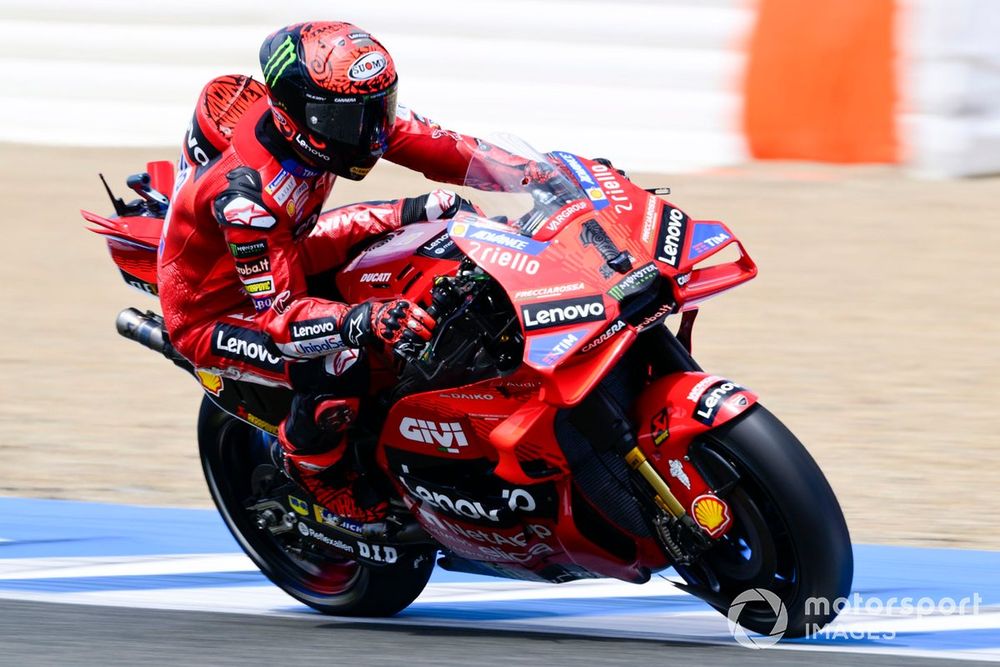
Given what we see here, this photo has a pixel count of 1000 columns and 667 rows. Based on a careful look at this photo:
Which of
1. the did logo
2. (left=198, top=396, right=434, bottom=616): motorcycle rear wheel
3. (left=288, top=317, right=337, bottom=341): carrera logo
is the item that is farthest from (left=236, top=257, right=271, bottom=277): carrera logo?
the did logo

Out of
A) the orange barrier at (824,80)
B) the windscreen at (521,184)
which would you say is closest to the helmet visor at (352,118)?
the windscreen at (521,184)

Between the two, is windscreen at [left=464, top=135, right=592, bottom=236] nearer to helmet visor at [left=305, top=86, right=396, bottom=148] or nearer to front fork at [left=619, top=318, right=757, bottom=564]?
helmet visor at [left=305, top=86, right=396, bottom=148]

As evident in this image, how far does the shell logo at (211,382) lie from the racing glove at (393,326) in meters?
0.84

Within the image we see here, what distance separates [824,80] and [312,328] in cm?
677

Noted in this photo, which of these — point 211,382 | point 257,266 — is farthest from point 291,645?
point 257,266

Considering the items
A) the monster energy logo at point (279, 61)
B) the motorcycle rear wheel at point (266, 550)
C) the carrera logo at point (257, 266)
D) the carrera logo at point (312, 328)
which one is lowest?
the motorcycle rear wheel at point (266, 550)

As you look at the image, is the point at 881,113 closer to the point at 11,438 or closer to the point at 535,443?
the point at 11,438

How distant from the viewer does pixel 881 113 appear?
992 cm

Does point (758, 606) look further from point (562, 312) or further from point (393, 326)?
point (393, 326)

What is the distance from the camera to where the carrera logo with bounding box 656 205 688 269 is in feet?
12.3

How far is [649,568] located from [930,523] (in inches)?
76.3

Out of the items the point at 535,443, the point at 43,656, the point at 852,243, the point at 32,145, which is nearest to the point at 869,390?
the point at 852,243

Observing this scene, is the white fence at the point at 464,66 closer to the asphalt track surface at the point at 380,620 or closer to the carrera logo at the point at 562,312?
the asphalt track surface at the point at 380,620

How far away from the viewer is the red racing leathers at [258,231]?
3986 mm
